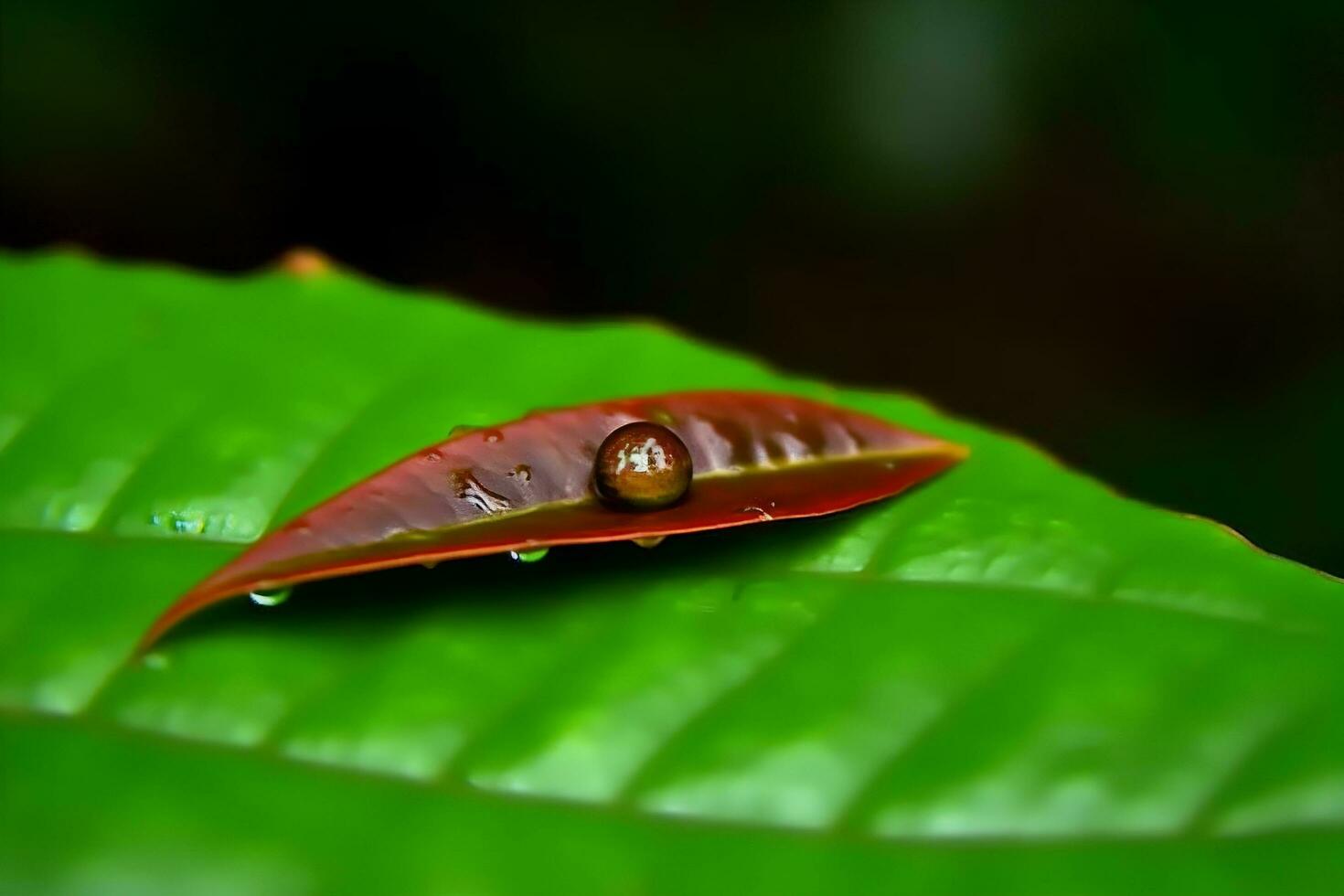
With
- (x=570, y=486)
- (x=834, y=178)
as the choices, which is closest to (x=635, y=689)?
(x=570, y=486)

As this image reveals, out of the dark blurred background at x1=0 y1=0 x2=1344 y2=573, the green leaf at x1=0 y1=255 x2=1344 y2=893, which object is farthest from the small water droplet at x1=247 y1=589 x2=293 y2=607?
the dark blurred background at x1=0 y1=0 x2=1344 y2=573

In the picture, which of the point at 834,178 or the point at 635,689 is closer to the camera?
the point at 635,689

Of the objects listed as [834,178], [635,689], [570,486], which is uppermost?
[834,178]

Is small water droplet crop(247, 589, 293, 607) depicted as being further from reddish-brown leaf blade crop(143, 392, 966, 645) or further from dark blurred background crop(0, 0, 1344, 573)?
dark blurred background crop(0, 0, 1344, 573)

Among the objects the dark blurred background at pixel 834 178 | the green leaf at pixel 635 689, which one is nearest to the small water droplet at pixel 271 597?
the green leaf at pixel 635 689

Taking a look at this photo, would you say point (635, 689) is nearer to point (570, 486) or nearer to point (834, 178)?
point (570, 486)

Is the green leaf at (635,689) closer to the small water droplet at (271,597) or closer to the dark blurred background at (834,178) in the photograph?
the small water droplet at (271,597)
